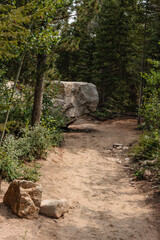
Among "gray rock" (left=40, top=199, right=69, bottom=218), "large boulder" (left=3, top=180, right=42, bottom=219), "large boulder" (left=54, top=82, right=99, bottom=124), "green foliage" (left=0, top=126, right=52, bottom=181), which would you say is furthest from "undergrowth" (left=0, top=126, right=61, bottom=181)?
"large boulder" (left=54, top=82, right=99, bottom=124)

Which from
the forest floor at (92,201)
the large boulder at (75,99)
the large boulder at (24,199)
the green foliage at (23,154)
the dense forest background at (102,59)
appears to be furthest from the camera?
the large boulder at (75,99)

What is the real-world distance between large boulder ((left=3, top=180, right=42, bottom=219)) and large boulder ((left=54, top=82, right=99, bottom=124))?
7710 millimetres

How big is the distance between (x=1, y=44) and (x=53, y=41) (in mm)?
3185

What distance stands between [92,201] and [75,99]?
25.8ft

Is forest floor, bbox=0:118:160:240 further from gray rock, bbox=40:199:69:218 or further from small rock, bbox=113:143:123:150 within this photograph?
small rock, bbox=113:143:123:150

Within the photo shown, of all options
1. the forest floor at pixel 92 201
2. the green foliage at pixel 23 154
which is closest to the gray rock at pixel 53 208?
the forest floor at pixel 92 201

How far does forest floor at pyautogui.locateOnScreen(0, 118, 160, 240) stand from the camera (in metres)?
3.99

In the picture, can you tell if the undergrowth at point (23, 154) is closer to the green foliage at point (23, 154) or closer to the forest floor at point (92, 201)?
the green foliage at point (23, 154)

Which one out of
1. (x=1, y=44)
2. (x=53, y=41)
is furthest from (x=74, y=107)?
(x=1, y=44)

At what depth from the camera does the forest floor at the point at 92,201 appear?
399 centimetres

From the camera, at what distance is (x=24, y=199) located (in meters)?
4.16

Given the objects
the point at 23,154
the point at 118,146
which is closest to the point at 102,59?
the point at 118,146

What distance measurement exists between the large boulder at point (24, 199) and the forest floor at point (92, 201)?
0.42ft

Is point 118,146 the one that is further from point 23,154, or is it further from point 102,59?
point 102,59
